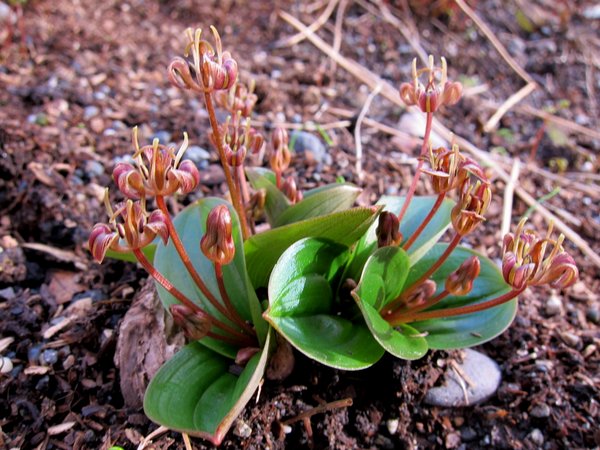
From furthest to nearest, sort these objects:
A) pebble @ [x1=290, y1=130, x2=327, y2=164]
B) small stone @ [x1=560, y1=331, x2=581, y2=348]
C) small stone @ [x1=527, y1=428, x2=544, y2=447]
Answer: pebble @ [x1=290, y1=130, x2=327, y2=164]
small stone @ [x1=560, y1=331, x2=581, y2=348]
small stone @ [x1=527, y1=428, x2=544, y2=447]

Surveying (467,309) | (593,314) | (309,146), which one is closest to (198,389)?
(467,309)

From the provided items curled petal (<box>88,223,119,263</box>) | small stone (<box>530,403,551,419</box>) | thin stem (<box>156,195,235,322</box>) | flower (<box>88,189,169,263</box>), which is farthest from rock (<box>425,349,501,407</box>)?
curled petal (<box>88,223,119,263</box>)

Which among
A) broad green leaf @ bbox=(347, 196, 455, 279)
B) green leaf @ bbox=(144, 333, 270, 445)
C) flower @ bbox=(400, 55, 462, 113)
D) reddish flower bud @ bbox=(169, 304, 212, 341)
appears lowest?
green leaf @ bbox=(144, 333, 270, 445)

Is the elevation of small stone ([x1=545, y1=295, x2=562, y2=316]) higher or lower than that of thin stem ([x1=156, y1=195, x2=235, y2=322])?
lower

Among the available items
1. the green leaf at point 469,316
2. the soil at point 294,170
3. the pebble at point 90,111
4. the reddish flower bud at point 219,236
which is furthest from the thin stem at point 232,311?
the pebble at point 90,111

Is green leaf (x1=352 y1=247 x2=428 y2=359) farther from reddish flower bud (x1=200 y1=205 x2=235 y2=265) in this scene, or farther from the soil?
reddish flower bud (x1=200 y1=205 x2=235 y2=265)

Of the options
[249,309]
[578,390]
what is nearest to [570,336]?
[578,390]

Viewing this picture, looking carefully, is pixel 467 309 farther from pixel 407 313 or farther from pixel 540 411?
pixel 540 411
